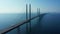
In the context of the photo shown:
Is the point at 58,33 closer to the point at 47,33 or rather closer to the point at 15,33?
the point at 47,33

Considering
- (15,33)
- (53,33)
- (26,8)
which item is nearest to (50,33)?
(53,33)

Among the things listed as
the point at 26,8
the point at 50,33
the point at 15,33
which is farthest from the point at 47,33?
the point at 26,8

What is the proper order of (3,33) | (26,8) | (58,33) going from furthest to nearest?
(26,8) → (58,33) → (3,33)

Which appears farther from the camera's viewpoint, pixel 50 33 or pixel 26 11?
pixel 26 11

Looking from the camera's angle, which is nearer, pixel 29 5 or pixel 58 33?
pixel 58 33

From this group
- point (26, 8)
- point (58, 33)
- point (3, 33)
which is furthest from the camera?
point (26, 8)

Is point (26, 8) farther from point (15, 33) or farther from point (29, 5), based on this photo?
point (15, 33)

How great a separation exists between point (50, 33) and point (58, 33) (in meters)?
0.62

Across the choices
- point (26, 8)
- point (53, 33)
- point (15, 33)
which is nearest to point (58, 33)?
point (53, 33)

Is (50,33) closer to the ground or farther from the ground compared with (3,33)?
closer to the ground

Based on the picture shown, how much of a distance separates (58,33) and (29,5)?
18.4ft

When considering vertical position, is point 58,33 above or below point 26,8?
below

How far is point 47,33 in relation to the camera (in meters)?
10.6

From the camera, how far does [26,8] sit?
1438 cm
